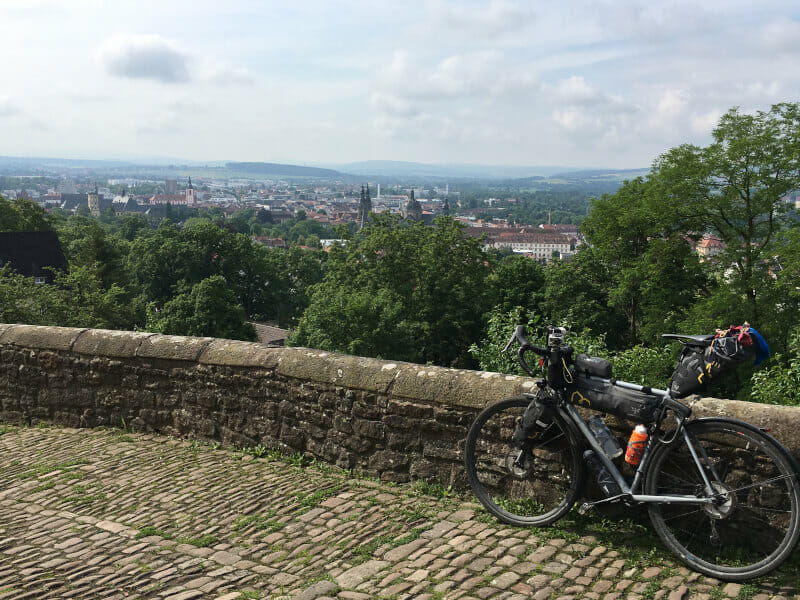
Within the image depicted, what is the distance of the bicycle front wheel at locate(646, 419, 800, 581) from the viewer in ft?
12.2

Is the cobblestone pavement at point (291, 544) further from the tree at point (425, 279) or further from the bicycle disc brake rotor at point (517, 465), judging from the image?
the tree at point (425, 279)

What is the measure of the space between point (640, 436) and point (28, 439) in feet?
20.4

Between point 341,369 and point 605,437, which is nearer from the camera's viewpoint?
point 605,437

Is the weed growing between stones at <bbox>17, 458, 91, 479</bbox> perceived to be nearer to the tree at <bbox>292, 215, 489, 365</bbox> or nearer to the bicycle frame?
the bicycle frame

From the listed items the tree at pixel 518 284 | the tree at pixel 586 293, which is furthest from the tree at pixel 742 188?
the tree at pixel 518 284

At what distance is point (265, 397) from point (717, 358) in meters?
3.83

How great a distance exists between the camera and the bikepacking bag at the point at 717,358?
3623 millimetres

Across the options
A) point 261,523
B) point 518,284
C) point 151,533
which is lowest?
point 518,284

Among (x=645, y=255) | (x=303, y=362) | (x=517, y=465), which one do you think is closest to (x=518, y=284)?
(x=645, y=255)

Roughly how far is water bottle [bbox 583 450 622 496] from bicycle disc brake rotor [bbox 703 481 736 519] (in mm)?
499

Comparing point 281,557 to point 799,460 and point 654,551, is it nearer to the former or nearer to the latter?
point 654,551

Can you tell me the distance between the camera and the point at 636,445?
4.05 metres

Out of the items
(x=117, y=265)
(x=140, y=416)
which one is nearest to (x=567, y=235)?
(x=117, y=265)

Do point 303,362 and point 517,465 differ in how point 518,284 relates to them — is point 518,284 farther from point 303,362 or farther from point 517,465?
point 517,465
